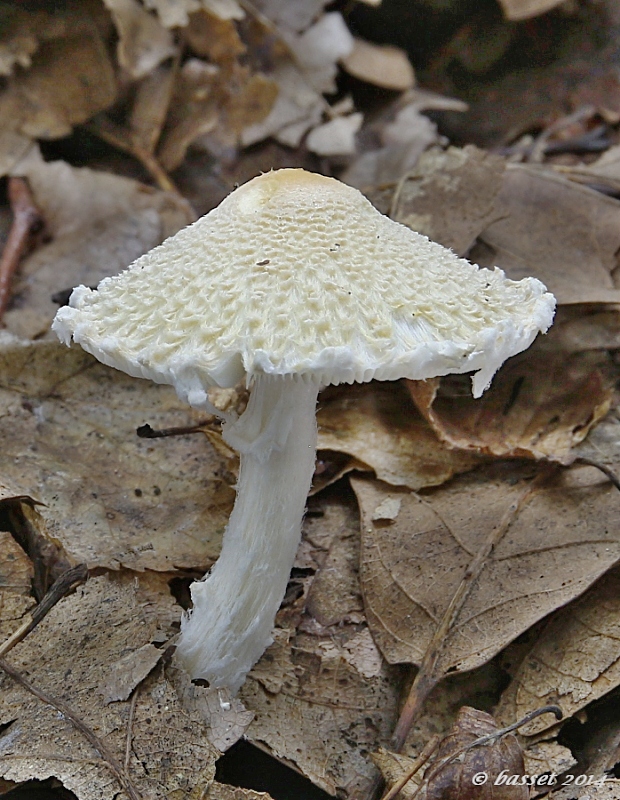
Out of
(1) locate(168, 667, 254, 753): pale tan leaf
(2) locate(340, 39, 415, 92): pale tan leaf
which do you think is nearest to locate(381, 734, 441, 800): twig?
(1) locate(168, 667, 254, 753): pale tan leaf

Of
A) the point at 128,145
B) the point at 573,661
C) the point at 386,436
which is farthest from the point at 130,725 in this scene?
the point at 128,145

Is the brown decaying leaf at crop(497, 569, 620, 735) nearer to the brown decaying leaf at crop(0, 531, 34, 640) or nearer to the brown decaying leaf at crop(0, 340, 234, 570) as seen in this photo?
the brown decaying leaf at crop(0, 340, 234, 570)

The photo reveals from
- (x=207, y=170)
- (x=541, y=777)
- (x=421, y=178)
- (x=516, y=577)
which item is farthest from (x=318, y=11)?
(x=541, y=777)

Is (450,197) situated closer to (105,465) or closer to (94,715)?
(105,465)

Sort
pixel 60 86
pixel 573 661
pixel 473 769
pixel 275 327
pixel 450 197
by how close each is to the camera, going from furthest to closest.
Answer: pixel 60 86
pixel 450 197
pixel 573 661
pixel 473 769
pixel 275 327

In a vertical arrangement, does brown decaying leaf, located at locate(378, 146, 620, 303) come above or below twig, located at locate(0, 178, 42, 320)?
above

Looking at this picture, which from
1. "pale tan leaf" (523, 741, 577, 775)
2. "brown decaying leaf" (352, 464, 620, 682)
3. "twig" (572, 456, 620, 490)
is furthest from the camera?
"twig" (572, 456, 620, 490)

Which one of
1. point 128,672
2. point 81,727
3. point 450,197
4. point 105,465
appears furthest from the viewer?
point 450,197

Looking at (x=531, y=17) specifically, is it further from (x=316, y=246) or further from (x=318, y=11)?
(x=316, y=246)
